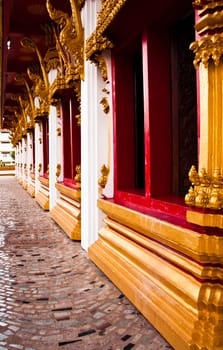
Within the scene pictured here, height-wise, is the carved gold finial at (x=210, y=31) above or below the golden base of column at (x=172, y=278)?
above

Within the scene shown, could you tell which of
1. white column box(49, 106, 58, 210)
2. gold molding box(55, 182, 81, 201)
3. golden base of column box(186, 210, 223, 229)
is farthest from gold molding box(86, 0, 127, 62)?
white column box(49, 106, 58, 210)

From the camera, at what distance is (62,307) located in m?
2.66

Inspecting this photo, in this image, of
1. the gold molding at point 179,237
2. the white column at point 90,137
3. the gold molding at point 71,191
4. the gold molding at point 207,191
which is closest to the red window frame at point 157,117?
the gold molding at point 179,237

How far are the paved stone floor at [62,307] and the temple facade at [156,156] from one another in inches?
4.4

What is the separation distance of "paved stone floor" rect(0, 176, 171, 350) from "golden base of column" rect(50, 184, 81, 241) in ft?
1.27

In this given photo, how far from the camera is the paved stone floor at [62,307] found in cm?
215

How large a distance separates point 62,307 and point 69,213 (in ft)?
9.67

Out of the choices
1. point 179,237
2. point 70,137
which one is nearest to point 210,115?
point 179,237

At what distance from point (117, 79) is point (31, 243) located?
2.32 metres

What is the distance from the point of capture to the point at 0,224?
20.8 feet

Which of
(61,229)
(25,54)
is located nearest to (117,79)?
(61,229)

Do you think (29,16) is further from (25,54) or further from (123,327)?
(123,327)

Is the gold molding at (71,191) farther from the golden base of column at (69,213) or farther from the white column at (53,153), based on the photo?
the white column at (53,153)

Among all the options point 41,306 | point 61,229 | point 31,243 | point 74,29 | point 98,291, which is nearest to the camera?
point 41,306
